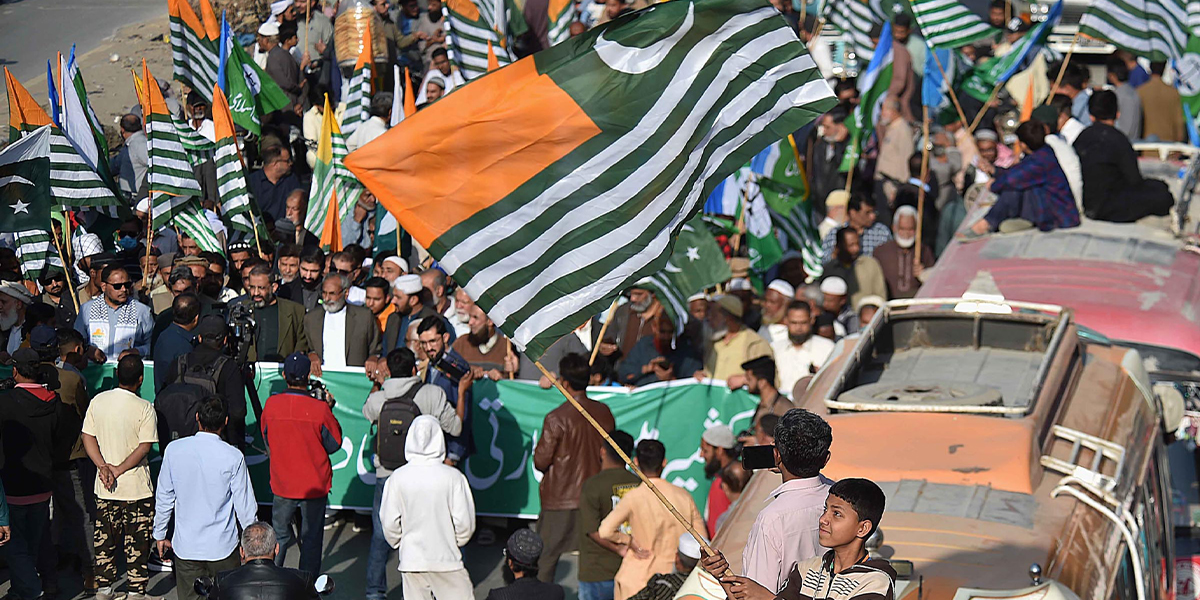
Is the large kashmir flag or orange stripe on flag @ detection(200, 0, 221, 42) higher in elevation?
the large kashmir flag

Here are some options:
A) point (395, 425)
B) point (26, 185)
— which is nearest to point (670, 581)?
point (395, 425)

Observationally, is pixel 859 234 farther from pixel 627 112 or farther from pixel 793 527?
pixel 793 527

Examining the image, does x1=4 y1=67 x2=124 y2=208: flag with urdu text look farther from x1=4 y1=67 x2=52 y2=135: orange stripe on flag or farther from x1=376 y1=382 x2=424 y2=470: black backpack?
x1=376 y1=382 x2=424 y2=470: black backpack

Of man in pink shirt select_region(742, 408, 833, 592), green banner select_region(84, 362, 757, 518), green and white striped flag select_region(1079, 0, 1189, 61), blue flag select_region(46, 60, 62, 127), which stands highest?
man in pink shirt select_region(742, 408, 833, 592)

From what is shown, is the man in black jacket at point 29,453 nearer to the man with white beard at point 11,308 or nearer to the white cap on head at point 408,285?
the man with white beard at point 11,308

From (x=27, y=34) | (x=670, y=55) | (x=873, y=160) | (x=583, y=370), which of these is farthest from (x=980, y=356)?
(x=27, y=34)

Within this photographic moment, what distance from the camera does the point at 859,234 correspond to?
49.4ft

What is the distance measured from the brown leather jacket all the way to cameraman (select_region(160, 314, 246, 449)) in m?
2.09

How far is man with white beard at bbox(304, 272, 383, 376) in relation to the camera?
1241 cm

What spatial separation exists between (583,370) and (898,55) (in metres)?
10.3

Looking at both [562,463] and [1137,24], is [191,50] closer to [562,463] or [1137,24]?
[562,463]

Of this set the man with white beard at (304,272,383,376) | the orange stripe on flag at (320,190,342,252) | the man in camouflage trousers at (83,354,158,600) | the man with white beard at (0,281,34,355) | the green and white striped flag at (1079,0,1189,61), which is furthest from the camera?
the green and white striped flag at (1079,0,1189,61)

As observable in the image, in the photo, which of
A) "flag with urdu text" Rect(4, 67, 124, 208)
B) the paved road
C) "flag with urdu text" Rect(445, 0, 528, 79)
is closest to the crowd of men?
"flag with urdu text" Rect(4, 67, 124, 208)

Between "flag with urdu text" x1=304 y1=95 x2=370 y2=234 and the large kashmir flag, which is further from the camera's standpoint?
"flag with urdu text" x1=304 y1=95 x2=370 y2=234
